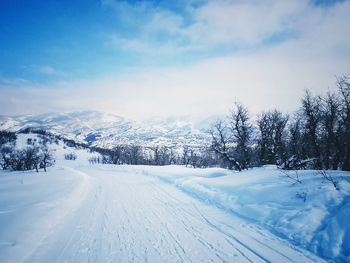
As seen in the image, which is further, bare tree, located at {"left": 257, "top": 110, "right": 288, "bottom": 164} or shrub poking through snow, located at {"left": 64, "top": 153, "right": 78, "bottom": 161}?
shrub poking through snow, located at {"left": 64, "top": 153, "right": 78, "bottom": 161}

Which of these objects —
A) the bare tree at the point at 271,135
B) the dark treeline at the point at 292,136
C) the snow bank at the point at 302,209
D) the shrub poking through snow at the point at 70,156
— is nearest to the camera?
the snow bank at the point at 302,209

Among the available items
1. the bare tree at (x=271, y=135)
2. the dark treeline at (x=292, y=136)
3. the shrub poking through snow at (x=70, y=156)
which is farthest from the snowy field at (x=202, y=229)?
the shrub poking through snow at (x=70, y=156)

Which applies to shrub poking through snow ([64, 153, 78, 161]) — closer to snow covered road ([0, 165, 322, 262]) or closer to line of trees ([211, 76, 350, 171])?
line of trees ([211, 76, 350, 171])

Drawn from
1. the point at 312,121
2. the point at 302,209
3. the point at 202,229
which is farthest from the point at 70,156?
the point at 302,209

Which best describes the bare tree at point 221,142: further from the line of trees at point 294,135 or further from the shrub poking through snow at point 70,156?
the shrub poking through snow at point 70,156

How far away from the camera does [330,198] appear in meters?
7.40

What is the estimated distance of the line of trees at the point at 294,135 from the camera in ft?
85.8

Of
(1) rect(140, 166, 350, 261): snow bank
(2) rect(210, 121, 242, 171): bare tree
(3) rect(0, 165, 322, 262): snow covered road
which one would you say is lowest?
(3) rect(0, 165, 322, 262): snow covered road

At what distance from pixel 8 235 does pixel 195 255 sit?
609 cm

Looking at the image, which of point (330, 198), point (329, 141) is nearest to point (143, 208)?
point (330, 198)

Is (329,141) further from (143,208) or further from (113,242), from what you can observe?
(113,242)

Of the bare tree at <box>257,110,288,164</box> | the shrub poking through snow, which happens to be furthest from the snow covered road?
the shrub poking through snow

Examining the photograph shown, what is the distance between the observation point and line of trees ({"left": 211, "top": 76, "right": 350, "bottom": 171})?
26.2 meters

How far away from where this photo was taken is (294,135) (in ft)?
107
